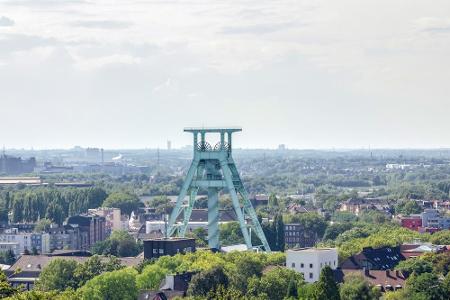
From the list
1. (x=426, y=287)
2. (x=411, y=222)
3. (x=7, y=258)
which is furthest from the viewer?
(x=411, y=222)

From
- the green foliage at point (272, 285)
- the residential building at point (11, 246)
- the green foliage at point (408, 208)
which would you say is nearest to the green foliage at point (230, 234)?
the residential building at point (11, 246)

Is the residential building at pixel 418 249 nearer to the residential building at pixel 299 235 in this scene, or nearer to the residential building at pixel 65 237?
the residential building at pixel 299 235

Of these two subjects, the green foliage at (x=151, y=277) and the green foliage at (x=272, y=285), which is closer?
the green foliage at (x=272, y=285)

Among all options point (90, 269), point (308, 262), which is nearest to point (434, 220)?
point (308, 262)

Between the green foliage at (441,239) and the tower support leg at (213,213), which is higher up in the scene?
the tower support leg at (213,213)

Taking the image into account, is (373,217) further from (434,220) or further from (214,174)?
(214,174)

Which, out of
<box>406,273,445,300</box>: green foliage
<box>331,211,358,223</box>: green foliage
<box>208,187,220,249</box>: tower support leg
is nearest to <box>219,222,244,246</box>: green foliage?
<box>208,187,220,249</box>: tower support leg
